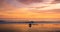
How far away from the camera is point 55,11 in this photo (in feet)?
5.08

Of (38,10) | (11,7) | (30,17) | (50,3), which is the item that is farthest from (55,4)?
(11,7)

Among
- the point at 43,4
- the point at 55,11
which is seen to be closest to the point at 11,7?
the point at 43,4

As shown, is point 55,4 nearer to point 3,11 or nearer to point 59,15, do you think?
point 59,15

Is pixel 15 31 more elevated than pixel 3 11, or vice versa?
pixel 3 11

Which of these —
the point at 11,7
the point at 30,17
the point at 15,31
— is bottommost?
the point at 15,31

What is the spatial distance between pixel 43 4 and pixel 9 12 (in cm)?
40

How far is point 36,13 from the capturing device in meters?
1.54

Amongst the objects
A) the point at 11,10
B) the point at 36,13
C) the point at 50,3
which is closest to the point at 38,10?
the point at 36,13

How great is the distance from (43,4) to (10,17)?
0.41 m

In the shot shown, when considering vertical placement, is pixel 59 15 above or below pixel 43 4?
below

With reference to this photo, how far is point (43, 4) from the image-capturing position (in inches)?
62.1

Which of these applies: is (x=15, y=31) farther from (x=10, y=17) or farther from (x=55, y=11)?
(x=55, y=11)

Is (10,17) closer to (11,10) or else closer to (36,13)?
(11,10)

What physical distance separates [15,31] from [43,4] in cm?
45
